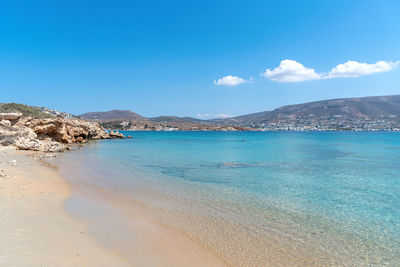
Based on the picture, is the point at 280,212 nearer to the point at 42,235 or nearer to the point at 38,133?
the point at 42,235

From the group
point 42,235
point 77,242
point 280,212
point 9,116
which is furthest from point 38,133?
point 280,212

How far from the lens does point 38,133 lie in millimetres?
36406

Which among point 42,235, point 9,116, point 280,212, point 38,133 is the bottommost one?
point 280,212

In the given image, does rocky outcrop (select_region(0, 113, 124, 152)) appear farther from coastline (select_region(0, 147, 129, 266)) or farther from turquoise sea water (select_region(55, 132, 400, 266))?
coastline (select_region(0, 147, 129, 266))

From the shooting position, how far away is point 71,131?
45.3 m

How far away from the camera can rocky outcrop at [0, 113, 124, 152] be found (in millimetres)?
27719

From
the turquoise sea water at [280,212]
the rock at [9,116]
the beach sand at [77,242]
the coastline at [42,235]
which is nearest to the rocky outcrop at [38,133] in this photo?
the rock at [9,116]

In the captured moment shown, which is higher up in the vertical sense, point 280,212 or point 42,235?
point 42,235

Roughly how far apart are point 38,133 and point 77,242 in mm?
37223

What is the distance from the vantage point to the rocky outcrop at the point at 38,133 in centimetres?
2772

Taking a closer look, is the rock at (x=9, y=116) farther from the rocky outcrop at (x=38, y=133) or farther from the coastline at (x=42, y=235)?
the coastline at (x=42, y=235)

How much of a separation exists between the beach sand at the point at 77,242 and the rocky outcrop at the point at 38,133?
22.5 meters

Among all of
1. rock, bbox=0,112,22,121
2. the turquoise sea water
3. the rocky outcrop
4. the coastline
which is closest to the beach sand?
the coastline

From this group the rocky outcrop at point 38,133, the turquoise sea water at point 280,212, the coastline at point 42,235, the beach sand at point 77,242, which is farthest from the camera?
the rocky outcrop at point 38,133
